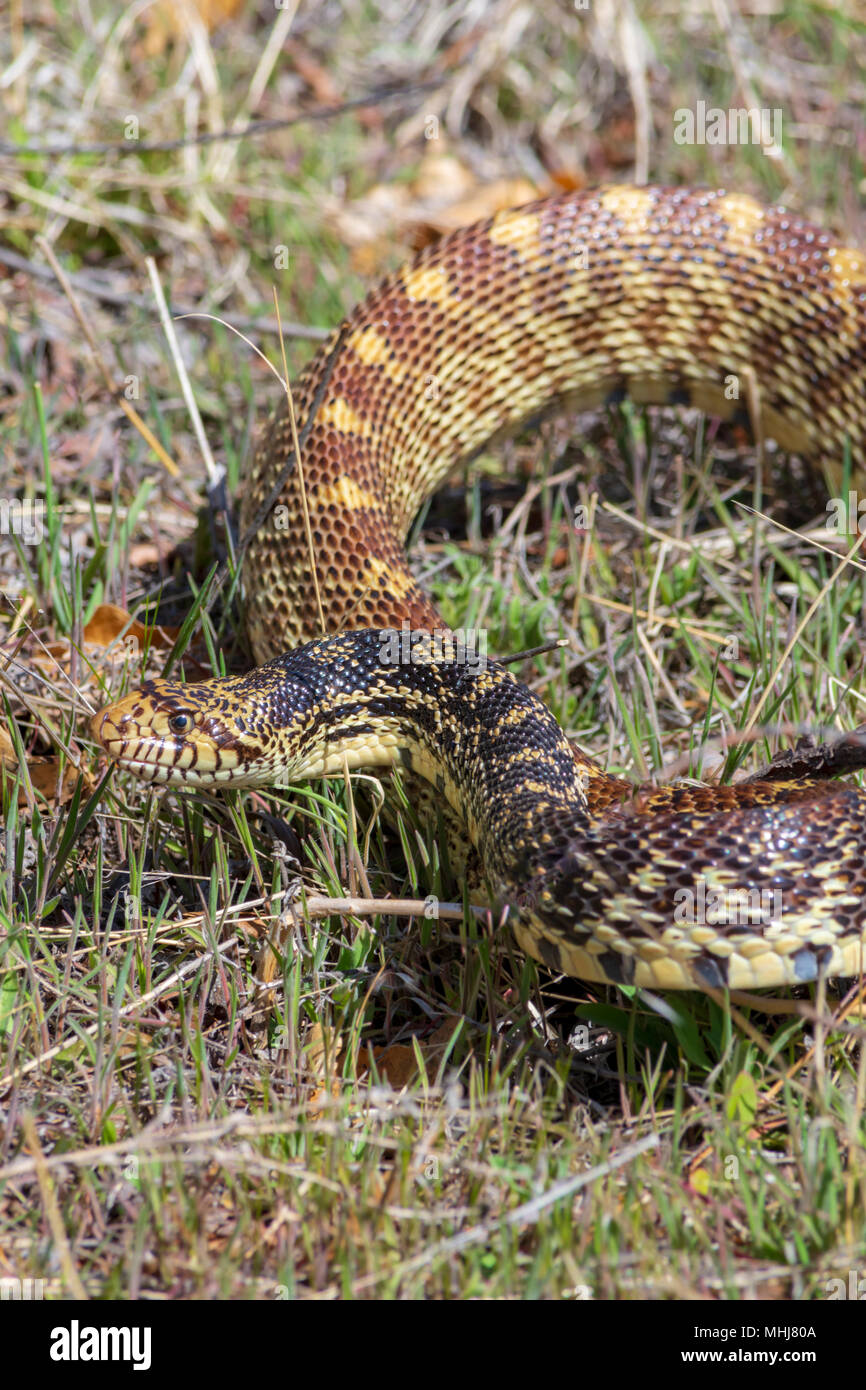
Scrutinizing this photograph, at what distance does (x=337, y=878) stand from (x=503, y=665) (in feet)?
4.59

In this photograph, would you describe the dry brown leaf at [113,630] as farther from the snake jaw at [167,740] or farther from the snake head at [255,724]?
the snake jaw at [167,740]

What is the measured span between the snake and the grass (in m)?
0.25

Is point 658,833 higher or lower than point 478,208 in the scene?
lower

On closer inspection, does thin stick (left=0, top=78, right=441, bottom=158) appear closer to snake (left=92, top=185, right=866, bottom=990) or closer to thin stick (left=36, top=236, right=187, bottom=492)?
thin stick (left=36, top=236, right=187, bottom=492)

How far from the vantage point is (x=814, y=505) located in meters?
7.31

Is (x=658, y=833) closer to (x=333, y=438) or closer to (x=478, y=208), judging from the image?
(x=333, y=438)

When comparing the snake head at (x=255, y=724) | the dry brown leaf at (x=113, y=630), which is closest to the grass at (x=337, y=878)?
the dry brown leaf at (x=113, y=630)

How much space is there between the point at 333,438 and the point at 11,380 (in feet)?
7.68

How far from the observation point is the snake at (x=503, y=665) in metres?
3.96

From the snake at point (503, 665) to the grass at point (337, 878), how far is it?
0.83ft

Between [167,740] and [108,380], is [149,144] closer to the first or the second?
[108,380]

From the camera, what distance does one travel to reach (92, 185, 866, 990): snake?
A: 3.96 meters

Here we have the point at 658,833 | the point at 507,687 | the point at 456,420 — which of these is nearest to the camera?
the point at 658,833
